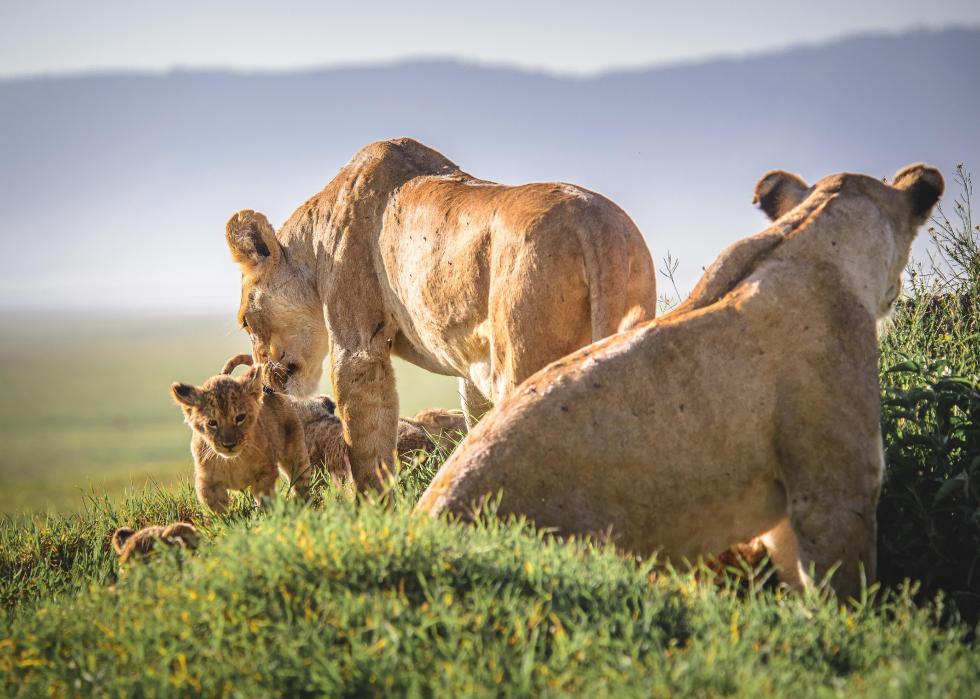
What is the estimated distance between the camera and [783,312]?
4.21 meters

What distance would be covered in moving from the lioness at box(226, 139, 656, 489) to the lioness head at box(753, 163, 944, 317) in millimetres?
1009

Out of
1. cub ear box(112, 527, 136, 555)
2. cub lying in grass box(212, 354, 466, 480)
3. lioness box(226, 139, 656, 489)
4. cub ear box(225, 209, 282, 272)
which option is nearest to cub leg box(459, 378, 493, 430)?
lioness box(226, 139, 656, 489)

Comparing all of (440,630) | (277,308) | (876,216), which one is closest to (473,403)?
(277,308)

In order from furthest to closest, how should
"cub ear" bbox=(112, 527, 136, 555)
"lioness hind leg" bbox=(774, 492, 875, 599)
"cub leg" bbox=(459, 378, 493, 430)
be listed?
1. "cub leg" bbox=(459, 378, 493, 430)
2. "cub ear" bbox=(112, 527, 136, 555)
3. "lioness hind leg" bbox=(774, 492, 875, 599)

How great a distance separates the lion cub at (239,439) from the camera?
6141 mm

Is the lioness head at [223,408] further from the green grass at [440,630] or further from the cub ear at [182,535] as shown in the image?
the green grass at [440,630]

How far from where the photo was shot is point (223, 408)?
20.2ft

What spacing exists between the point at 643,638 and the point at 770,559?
1.39m

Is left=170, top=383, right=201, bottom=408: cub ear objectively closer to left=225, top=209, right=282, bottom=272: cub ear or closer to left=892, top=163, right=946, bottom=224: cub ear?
left=225, top=209, right=282, bottom=272: cub ear

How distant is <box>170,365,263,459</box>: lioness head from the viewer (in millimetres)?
6098

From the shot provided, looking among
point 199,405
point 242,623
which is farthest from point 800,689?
point 199,405

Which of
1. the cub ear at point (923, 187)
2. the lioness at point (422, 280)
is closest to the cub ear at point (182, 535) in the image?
the lioness at point (422, 280)

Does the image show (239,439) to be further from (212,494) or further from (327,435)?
(327,435)

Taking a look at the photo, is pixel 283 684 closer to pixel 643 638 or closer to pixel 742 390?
pixel 643 638
